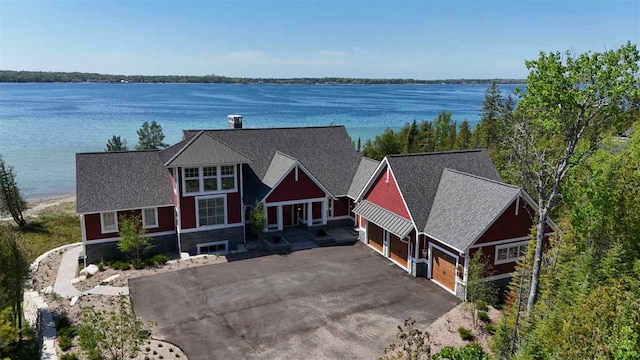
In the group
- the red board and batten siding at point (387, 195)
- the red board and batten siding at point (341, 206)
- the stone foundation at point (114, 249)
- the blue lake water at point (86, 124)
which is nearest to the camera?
the red board and batten siding at point (387, 195)

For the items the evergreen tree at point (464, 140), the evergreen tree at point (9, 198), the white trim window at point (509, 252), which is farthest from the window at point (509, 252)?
the evergreen tree at point (9, 198)

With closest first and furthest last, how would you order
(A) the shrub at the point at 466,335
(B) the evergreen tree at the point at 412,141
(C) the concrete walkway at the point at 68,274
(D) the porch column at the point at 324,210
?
(A) the shrub at the point at 466,335 < (C) the concrete walkway at the point at 68,274 < (D) the porch column at the point at 324,210 < (B) the evergreen tree at the point at 412,141

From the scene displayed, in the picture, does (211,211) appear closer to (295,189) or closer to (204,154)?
(204,154)

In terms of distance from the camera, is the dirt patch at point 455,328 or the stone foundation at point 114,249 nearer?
the dirt patch at point 455,328

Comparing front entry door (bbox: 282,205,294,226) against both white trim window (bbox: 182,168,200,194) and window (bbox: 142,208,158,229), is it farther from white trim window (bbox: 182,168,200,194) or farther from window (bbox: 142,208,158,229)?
window (bbox: 142,208,158,229)

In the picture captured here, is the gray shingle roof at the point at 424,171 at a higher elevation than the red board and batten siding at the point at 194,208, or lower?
higher

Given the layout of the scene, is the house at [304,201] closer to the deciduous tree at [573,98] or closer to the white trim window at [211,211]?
the white trim window at [211,211]
